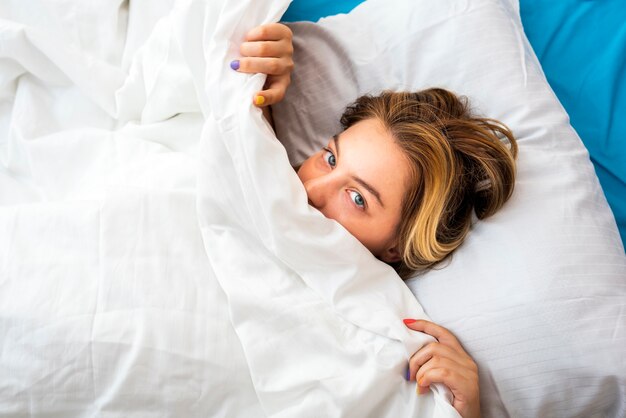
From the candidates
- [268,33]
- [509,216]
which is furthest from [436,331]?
[268,33]

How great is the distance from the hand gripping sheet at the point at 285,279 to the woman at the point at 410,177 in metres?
0.04

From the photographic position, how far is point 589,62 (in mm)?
1311

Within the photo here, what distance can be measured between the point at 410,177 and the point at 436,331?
0.27 metres

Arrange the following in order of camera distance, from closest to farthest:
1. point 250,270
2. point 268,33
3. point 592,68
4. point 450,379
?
point 450,379 < point 250,270 < point 268,33 < point 592,68

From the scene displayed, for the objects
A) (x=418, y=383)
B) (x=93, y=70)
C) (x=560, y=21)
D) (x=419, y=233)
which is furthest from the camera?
(x=560, y=21)

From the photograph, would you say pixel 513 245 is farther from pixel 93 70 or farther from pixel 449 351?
pixel 93 70

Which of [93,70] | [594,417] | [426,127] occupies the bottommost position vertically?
[594,417]

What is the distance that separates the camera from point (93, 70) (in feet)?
3.74

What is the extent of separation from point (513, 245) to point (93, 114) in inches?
36.4

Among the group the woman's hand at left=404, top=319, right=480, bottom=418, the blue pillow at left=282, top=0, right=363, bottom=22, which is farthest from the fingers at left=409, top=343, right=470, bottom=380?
the blue pillow at left=282, top=0, right=363, bottom=22

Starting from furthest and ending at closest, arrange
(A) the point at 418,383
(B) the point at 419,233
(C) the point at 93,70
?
1. (C) the point at 93,70
2. (B) the point at 419,233
3. (A) the point at 418,383

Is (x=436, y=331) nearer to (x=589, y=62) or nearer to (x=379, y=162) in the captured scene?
(x=379, y=162)

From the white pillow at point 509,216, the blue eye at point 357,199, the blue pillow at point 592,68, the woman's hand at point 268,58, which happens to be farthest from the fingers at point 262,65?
the blue pillow at point 592,68

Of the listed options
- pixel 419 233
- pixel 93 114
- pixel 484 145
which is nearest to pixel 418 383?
pixel 419 233
